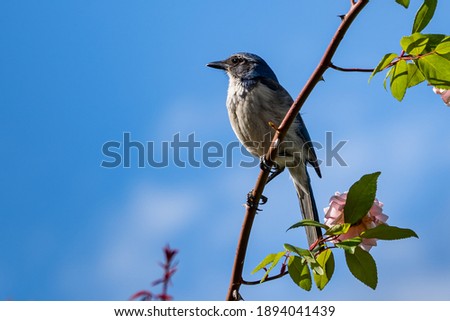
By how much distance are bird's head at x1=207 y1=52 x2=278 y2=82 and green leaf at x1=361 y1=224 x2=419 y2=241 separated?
4.42 m

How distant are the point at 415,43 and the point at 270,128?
397cm

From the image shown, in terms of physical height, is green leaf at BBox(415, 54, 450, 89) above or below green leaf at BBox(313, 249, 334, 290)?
above

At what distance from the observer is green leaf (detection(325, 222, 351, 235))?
2400 mm

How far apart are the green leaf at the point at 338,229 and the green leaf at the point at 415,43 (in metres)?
0.75

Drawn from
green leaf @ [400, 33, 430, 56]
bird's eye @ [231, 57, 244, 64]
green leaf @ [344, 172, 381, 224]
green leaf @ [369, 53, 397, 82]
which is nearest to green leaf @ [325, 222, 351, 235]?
green leaf @ [344, 172, 381, 224]

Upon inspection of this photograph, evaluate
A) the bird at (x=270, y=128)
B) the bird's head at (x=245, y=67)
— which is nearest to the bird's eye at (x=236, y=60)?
the bird's head at (x=245, y=67)

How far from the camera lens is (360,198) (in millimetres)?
2432

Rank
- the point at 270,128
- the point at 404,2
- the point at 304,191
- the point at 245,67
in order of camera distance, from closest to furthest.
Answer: the point at 404,2, the point at 270,128, the point at 304,191, the point at 245,67

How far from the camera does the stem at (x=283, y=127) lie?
2328mm

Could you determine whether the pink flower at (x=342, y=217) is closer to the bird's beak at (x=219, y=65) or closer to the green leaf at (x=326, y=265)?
the green leaf at (x=326, y=265)

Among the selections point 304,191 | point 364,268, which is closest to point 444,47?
point 364,268

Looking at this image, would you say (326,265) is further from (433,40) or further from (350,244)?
(433,40)

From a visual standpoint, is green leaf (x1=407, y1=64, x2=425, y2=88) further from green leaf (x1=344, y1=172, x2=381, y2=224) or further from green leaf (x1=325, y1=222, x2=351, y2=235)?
green leaf (x1=325, y1=222, x2=351, y2=235)
